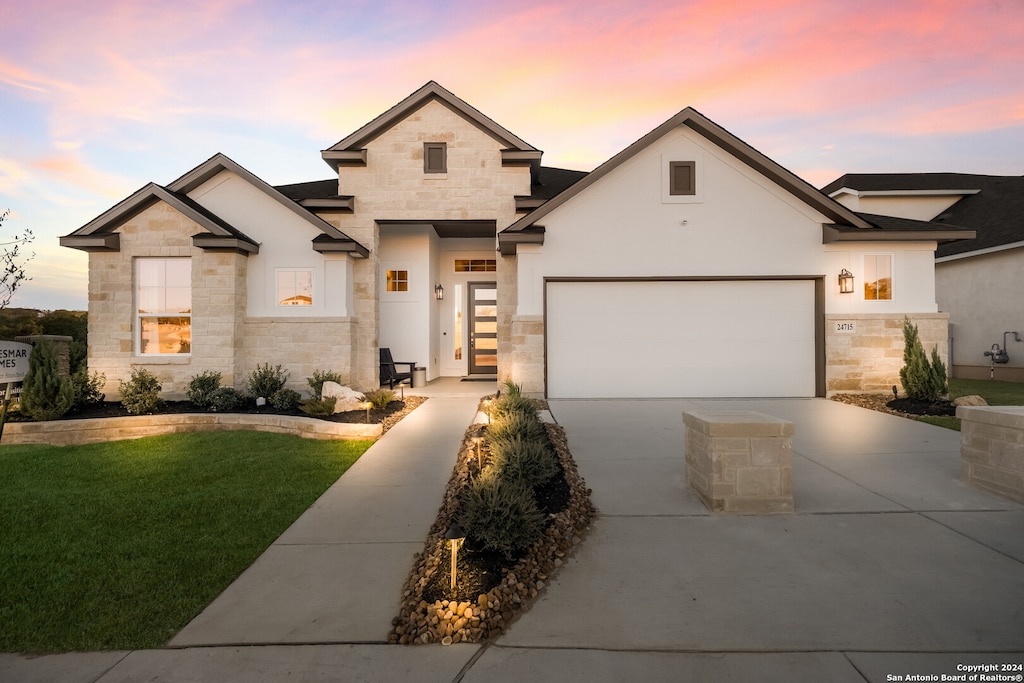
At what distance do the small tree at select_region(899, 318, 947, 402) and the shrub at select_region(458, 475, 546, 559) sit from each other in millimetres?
9872

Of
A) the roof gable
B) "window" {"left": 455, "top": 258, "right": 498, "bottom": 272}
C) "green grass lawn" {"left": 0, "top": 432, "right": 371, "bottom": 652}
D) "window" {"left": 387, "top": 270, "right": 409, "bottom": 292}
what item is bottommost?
"green grass lawn" {"left": 0, "top": 432, "right": 371, "bottom": 652}

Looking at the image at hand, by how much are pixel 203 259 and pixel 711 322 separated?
1173cm

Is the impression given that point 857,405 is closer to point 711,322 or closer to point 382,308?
point 711,322

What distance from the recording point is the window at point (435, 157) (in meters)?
12.5

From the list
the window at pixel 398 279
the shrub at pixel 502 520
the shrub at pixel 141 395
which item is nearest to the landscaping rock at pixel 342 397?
the shrub at pixel 141 395

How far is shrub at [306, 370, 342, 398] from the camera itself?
1079 cm

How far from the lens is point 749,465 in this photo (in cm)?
439

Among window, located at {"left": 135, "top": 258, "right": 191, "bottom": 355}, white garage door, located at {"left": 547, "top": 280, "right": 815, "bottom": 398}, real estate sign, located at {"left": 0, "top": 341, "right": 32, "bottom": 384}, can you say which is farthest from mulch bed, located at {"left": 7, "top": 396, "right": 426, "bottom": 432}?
white garage door, located at {"left": 547, "top": 280, "right": 815, "bottom": 398}

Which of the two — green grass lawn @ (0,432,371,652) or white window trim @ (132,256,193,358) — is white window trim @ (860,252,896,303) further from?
white window trim @ (132,256,193,358)

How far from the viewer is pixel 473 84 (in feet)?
52.4

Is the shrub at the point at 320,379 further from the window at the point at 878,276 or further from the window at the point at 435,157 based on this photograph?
the window at the point at 878,276

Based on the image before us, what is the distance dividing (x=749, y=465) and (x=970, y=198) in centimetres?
2404

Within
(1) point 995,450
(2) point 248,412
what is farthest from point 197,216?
(1) point 995,450

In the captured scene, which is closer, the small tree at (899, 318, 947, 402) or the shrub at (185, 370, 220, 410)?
the small tree at (899, 318, 947, 402)
